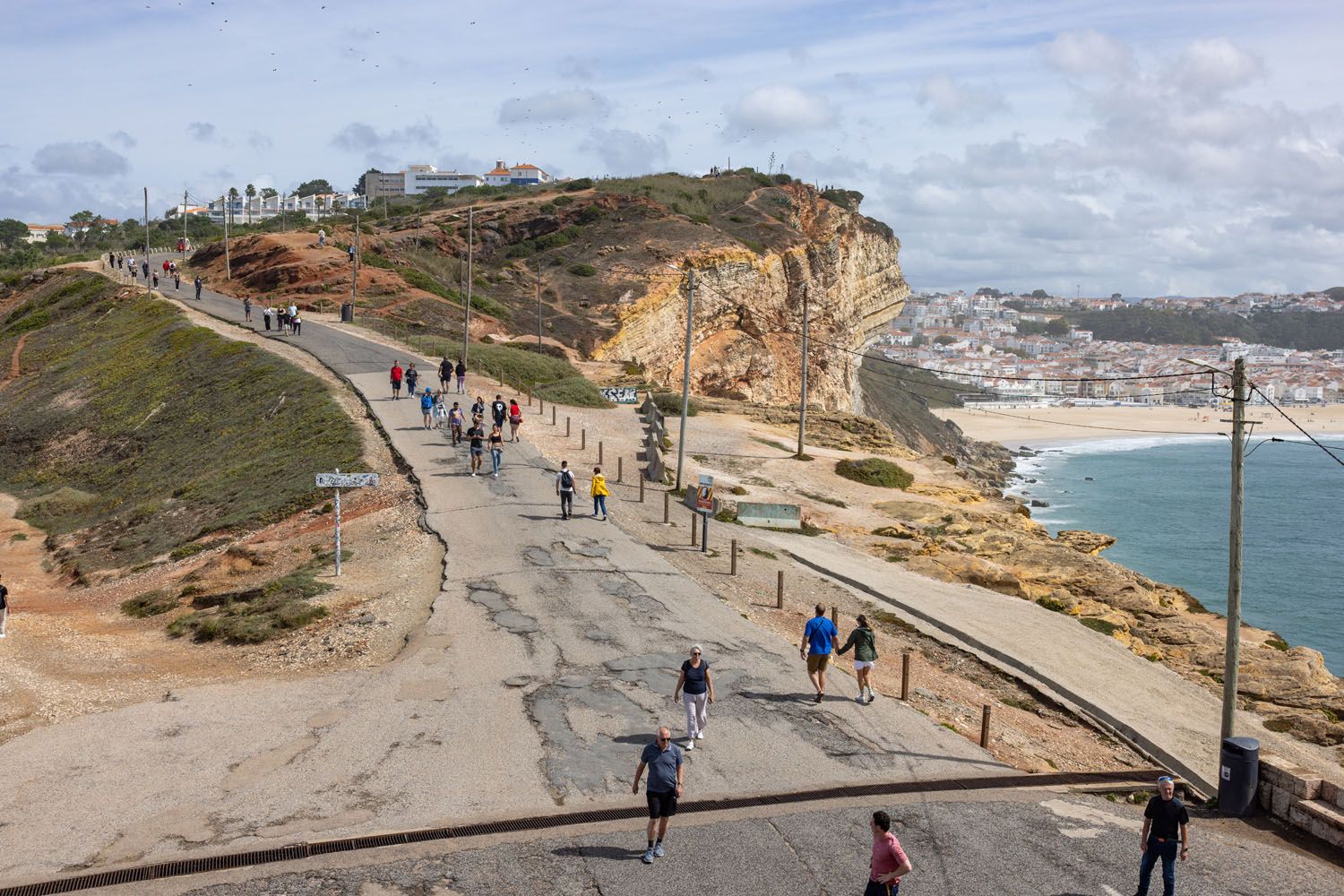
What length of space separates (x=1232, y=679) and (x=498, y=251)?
72313 millimetres

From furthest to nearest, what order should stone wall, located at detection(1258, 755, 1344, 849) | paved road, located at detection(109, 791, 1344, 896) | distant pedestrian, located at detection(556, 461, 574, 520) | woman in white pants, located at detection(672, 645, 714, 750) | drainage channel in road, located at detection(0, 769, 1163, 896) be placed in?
distant pedestrian, located at detection(556, 461, 574, 520), woman in white pants, located at detection(672, 645, 714, 750), stone wall, located at detection(1258, 755, 1344, 849), paved road, located at detection(109, 791, 1344, 896), drainage channel in road, located at detection(0, 769, 1163, 896)

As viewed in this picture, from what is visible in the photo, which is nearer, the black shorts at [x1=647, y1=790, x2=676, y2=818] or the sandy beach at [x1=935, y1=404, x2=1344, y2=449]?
the black shorts at [x1=647, y1=790, x2=676, y2=818]

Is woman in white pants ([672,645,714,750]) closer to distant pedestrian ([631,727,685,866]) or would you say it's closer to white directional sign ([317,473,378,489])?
distant pedestrian ([631,727,685,866])

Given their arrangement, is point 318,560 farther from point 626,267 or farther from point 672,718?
point 626,267

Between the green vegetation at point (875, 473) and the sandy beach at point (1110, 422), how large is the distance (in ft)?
295

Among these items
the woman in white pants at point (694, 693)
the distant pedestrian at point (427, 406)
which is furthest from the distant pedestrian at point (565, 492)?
the woman in white pants at point (694, 693)

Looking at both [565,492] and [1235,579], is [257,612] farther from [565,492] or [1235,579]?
[1235,579]

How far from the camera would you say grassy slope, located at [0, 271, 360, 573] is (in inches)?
1143

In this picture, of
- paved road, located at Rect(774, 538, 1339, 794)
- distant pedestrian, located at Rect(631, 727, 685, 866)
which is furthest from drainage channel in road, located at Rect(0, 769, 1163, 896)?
paved road, located at Rect(774, 538, 1339, 794)

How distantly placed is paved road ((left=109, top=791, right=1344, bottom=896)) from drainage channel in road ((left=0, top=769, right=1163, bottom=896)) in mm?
215

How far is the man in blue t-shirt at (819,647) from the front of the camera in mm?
15688

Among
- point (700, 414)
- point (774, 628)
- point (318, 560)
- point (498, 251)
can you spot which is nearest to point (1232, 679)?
point (774, 628)

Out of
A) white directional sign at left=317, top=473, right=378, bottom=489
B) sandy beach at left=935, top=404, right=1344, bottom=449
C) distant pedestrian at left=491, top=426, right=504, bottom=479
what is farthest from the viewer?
sandy beach at left=935, top=404, right=1344, bottom=449

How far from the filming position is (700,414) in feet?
166
